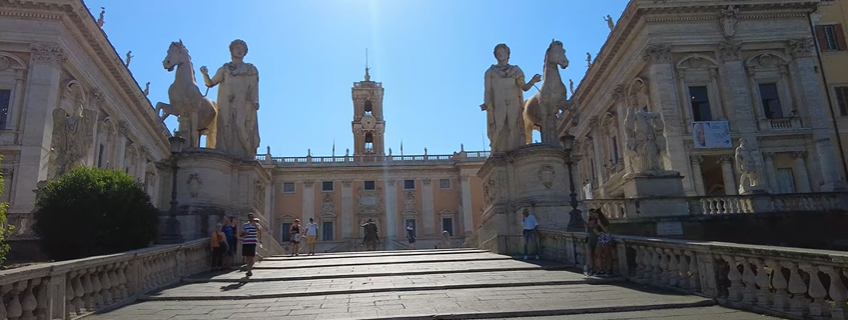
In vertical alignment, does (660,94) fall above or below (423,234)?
above

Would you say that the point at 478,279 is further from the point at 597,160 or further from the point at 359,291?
the point at 597,160

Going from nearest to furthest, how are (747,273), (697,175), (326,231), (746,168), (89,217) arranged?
(747,273) < (89,217) < (746,168) < (697,175) < (326,231)

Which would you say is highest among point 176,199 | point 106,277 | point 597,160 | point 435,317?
point 597,160

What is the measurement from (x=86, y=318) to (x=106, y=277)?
3.08 ft

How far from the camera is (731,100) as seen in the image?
2438cm

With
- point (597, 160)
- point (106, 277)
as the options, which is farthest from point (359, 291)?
point (597, 160)

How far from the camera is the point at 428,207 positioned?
48.1 metres

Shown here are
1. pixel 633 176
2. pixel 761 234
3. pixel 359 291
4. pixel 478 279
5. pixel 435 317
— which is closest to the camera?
pixel 435 317

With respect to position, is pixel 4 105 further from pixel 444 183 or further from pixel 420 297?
pixel 444 183

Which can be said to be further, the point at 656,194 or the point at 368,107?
the point at 368,107

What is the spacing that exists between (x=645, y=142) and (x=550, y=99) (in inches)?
114

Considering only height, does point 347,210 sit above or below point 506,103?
below

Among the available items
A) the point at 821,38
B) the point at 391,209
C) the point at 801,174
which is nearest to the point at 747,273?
the point at 801,174

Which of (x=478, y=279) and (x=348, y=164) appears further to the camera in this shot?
(x=348, y=164)
